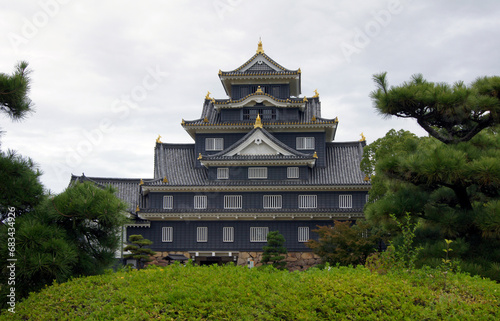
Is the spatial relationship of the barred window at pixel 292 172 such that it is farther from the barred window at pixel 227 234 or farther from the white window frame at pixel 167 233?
the white window frame at pixel 167 233

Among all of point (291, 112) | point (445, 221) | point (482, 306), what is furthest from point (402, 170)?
point (291, 112)

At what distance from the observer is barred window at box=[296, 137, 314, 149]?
124ft

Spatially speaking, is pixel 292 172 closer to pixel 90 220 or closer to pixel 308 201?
pixel 308 201

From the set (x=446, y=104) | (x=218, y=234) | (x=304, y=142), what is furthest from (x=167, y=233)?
(x=446, y=104)

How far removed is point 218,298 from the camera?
751cm

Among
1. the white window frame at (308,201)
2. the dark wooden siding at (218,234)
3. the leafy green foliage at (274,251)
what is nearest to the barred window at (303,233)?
the dark wooden siding at (218,234)

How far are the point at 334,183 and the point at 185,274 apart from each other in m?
26.9

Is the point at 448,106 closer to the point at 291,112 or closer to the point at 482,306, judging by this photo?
the point at 482,306

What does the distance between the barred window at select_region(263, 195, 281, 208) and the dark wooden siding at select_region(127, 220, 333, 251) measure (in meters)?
1.25

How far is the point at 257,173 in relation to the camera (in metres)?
35.8

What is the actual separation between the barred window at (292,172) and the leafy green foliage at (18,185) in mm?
26508

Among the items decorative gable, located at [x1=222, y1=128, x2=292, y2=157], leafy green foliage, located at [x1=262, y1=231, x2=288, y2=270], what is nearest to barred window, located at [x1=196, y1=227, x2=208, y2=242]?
decorative gable, located at [x1=222, y1=128, x2=292, y2=157]

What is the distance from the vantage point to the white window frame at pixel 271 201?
3506cm

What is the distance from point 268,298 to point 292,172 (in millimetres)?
28431
